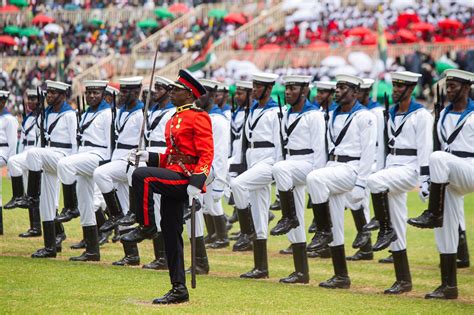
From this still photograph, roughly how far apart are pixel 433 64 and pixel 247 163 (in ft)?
89.6

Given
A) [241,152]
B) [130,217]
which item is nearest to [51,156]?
[130,217]

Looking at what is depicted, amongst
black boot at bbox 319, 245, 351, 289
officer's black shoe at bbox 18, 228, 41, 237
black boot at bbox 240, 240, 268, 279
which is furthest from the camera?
officer's black shoe at bbox 18, 228, 41, 237

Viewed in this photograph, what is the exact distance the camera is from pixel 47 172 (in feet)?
54.6

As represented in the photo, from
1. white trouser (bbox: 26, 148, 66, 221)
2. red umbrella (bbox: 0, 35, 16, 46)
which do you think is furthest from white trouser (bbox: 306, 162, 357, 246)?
red umbrella (bbox: 0, 35, 16, 46)

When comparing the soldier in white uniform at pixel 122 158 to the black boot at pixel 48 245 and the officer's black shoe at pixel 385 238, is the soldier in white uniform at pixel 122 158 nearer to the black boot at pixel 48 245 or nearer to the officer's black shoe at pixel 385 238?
the black boot at pixel 48 245

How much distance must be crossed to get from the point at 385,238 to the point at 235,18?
3894 centimetres

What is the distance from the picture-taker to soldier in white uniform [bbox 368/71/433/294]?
44.0 ft

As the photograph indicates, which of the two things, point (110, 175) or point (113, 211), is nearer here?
point (110, 175)

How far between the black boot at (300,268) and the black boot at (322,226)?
560 mm

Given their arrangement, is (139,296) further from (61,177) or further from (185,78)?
(61,177)

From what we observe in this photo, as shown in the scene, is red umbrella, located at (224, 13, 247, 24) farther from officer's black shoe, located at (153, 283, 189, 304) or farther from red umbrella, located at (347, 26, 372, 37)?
officer's black shoe, located at (153, 283, 189, 304)

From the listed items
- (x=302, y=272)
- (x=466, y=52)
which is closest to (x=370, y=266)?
(x=302, y=272)

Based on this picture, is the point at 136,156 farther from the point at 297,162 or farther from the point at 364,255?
the point at 364,255

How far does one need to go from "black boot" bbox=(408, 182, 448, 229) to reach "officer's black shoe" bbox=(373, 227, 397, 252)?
59 centimetres
